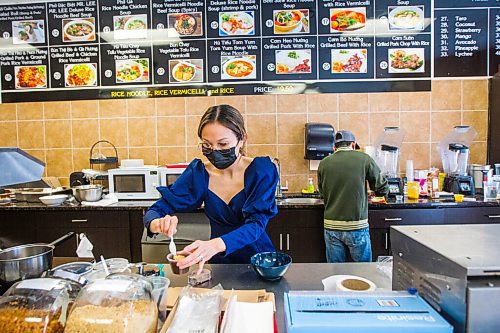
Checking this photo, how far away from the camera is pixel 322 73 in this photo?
12.6ft

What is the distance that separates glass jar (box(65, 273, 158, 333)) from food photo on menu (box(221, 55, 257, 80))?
3.21 m

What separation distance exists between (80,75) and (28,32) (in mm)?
770

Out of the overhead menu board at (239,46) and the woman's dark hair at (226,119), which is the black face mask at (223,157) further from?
the overhead menu board at (239,46)

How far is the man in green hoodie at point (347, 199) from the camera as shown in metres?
2.93

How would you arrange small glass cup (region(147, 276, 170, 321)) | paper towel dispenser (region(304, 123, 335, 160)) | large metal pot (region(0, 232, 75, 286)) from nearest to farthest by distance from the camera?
1. small glass cup (region(147, 276, 170, 321))
2. large metal pot (region(0, 232, 75, 286))
3. paper towel dispenser (region(304, 123, 335, 160))

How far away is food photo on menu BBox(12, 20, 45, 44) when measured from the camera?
3996mm

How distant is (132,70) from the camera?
3953 mm

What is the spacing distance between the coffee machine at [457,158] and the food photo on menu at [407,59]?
770mm

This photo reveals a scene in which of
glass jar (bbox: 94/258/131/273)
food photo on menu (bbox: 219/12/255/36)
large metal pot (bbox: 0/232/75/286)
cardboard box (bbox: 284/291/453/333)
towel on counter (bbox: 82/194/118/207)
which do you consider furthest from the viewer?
food photo on menu (bbox: 219/12/255/36)

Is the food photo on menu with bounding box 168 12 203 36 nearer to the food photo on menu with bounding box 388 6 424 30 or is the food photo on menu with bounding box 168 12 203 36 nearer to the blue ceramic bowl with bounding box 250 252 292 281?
the food photo on menu with bounding box 388 6 424 30

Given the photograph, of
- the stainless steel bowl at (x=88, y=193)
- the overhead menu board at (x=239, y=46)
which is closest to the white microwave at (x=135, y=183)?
the stainless steel bowl at (x=88, y=193)

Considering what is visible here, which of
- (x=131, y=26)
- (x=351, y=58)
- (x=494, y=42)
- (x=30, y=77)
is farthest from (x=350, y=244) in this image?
(x=30, y=77)

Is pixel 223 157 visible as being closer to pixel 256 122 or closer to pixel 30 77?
pixel 256 122

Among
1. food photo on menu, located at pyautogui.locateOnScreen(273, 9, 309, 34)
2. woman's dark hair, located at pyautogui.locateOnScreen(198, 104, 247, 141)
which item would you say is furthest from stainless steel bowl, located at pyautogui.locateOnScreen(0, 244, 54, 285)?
food photo on menu, located at pyautogui.locateOnScreen(273, 9, 309, 34)
